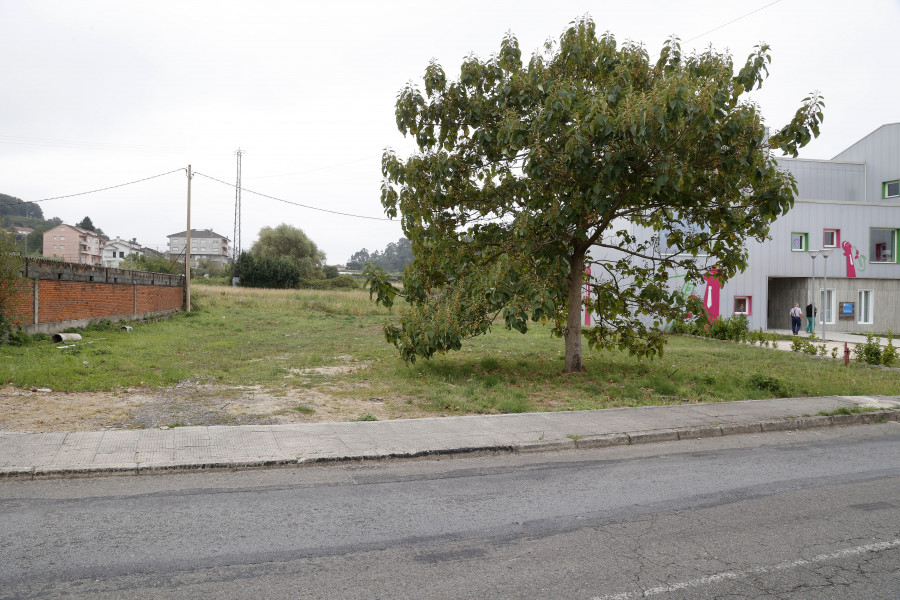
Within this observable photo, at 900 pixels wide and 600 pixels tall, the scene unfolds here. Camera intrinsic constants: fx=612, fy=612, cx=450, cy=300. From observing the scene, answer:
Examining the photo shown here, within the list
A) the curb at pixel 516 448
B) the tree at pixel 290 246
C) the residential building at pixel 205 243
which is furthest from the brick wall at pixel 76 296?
the residential building at pixel 205 243

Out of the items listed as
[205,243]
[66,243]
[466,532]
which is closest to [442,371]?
[466,532]

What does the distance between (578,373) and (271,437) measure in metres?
7.74

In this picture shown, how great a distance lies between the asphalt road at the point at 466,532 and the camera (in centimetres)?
382

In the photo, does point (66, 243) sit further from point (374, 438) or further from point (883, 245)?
point (374, 438)

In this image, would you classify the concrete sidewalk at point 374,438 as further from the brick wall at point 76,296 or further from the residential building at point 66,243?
the residential building at point 66,243

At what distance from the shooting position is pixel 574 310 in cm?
1321

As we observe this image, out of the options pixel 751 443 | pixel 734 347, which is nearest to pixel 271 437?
pixel 751 443

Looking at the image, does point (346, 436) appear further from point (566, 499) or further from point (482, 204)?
point (482, 204)

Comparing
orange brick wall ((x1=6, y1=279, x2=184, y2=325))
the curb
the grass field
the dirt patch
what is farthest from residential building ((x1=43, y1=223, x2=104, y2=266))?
the curb

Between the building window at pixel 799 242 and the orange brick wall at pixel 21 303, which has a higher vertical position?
the building window at pixel 799 242

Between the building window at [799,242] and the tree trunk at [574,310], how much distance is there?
69.5 ft

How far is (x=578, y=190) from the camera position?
35.7 ft

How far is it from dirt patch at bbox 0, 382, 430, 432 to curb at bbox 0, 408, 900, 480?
6.18 ft

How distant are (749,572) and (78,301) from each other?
70.3 ft
